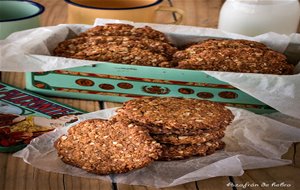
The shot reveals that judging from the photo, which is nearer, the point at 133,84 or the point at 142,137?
the point at 142,137

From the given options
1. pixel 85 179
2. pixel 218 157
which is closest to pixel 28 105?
pixel 85 179

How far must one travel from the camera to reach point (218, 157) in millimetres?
1238

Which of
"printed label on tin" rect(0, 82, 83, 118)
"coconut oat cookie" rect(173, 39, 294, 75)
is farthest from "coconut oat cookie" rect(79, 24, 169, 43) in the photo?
"printed label on tin" rect(0, 82, 83, 118)

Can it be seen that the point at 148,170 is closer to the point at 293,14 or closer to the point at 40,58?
the point at 40,58

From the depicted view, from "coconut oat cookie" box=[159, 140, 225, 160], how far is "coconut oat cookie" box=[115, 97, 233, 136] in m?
0.03

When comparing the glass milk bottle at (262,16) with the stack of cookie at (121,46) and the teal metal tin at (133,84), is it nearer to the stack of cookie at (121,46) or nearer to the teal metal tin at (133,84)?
the stack of cookie at (121,46)

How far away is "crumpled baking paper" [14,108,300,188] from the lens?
3.83 feet

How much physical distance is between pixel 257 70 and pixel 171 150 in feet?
1.19

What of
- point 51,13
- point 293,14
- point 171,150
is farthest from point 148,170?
point 51,13

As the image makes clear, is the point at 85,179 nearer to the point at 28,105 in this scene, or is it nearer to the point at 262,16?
the point at 28,105

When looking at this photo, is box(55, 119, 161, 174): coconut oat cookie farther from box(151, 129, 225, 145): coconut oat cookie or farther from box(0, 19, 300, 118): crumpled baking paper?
box(0, 19, 300, 118): crumpled baking paper

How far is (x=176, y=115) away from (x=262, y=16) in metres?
0.63

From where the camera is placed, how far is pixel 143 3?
6.32ft

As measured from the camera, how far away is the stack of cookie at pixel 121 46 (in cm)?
149
